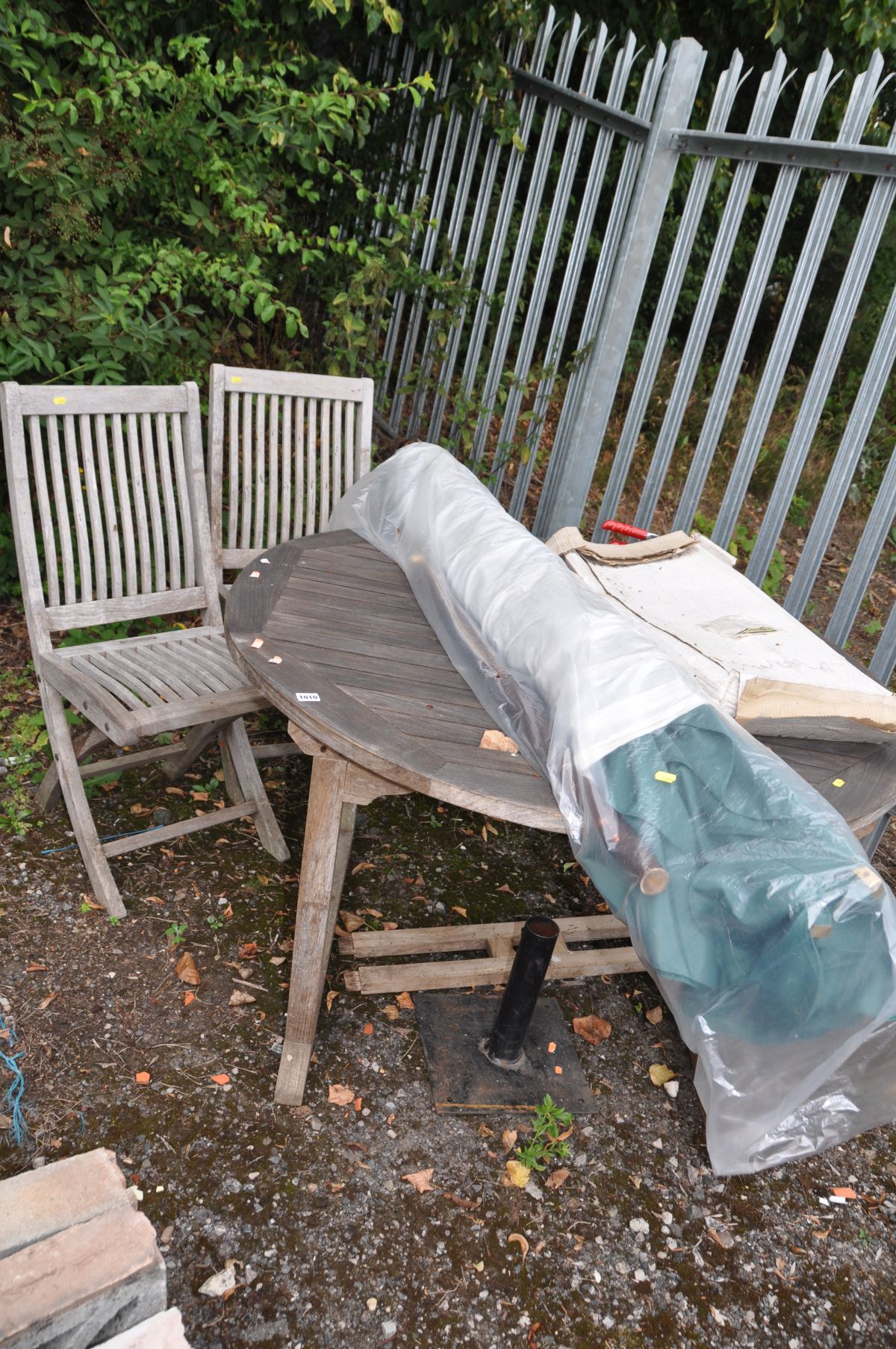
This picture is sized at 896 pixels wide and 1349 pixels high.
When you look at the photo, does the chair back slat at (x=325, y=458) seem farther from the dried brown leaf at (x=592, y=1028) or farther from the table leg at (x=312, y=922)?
the dried brown leaf at (x=592, y=1028)

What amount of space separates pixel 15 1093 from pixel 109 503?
165cm

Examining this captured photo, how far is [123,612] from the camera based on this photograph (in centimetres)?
293

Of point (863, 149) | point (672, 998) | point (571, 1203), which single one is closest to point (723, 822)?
point (672, 998)

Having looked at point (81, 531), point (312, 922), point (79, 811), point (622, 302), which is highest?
point (622, 302)

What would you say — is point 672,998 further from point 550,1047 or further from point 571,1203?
point 550,1047

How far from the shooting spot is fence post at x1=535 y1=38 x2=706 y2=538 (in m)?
3.16

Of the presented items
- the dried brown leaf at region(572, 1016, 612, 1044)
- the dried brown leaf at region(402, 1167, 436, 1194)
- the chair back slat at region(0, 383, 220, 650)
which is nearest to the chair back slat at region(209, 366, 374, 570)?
the chair back slat at region(0, 383, 220, 650)

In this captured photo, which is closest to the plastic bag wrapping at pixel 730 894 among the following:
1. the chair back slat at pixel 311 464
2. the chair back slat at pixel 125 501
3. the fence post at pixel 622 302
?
Result: the chair back slat at pixel 125 501

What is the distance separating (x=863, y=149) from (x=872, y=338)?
4714 mm

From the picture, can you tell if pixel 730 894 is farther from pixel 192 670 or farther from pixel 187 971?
pixel 192 670

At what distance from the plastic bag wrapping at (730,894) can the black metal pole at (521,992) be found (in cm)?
51

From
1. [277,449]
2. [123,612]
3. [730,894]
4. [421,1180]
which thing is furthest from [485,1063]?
[277,449]

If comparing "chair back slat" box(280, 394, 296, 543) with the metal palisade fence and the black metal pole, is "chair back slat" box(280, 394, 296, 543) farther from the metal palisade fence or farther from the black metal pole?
the black metal pole

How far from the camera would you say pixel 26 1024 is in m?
2.36
